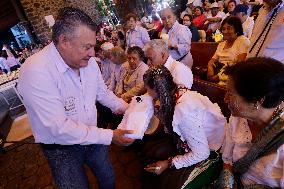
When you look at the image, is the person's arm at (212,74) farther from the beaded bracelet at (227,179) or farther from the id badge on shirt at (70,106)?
the id badge on shirt at (70,106)

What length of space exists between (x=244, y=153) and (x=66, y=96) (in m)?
1.34

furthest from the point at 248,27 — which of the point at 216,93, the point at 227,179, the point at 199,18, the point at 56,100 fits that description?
the point at 56,100

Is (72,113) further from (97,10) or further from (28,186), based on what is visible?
(97,10)

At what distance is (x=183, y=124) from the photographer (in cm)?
198

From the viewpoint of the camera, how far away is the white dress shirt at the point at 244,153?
151cm

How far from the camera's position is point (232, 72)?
5.26 feet

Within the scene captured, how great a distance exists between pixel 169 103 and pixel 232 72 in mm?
686

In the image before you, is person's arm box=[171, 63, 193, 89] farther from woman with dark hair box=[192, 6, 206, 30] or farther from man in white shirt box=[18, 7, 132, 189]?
woman with dark hair box=[192, 6, 206, 30]

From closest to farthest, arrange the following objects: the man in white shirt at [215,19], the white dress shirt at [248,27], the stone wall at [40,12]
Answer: the white dress shirt at [248,27]
the man in white shirt at [215,19]
the stone wall at [40,12]

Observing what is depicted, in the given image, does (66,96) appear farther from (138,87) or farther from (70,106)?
(138,87)

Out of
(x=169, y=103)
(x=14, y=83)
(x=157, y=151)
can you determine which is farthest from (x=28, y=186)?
(x=14, y=83)

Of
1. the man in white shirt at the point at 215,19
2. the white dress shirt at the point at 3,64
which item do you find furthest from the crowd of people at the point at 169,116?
the white dress shirt at the point at 3,64

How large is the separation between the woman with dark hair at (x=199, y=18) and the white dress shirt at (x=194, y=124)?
6732mm

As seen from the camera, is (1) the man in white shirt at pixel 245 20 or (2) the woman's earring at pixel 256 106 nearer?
(2) the woman's earring at pixel 256 106
